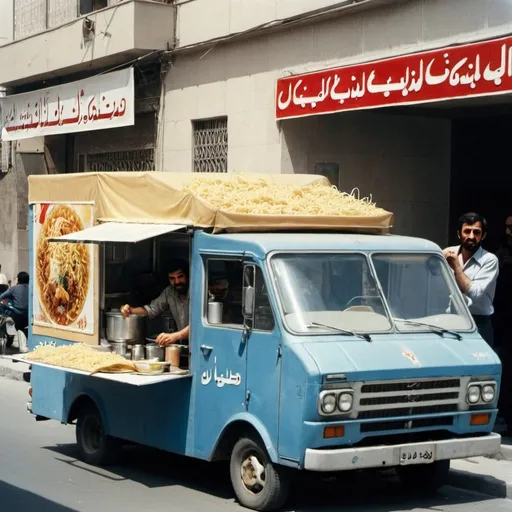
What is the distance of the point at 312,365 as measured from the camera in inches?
281

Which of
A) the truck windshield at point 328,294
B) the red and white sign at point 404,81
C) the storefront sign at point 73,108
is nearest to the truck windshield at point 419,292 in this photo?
the truck windshield at point 328,294

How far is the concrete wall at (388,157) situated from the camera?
14.5 meters

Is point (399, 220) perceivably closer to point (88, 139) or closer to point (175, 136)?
point (175, 136)

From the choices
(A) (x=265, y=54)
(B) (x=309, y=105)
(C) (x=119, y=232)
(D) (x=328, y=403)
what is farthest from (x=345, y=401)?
(A) (x=265, y=54)

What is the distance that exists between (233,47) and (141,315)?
708 cm

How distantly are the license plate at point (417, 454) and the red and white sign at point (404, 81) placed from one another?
452 cm

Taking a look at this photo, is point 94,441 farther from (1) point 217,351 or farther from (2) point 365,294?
(2) point 365,294

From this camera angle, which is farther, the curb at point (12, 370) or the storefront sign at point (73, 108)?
the storefront sign at point (73, 108)

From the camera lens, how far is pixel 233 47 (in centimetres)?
1556

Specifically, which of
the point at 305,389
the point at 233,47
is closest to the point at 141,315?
the point at 305,389

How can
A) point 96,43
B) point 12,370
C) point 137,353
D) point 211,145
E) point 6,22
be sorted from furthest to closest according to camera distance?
point 6,22, point 96,43, point 211,145, point 12,370, point 137,353

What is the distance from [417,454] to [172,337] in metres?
2.18

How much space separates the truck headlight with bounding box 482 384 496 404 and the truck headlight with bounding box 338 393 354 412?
3.68ft

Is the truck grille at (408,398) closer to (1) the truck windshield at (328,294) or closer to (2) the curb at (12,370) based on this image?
(1) the truck windshield at (328,294)
